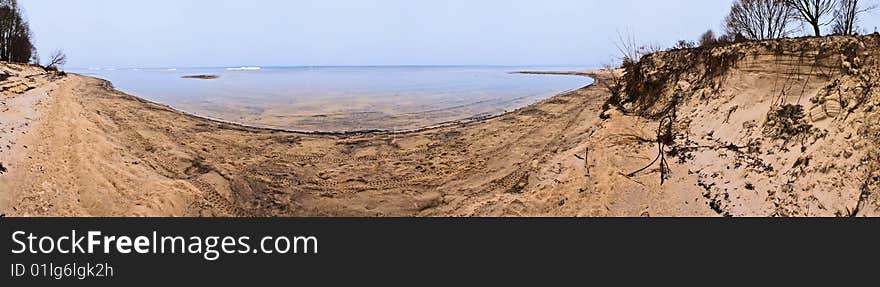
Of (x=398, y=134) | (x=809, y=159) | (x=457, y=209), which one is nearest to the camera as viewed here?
(x=809, y=159)

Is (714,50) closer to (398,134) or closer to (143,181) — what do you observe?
(398,134)

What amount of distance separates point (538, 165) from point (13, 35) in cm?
5267

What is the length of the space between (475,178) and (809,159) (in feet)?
14.6

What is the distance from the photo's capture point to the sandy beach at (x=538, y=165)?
5234mm

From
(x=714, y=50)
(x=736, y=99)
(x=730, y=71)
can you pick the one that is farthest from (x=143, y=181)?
(x=714, y=50)

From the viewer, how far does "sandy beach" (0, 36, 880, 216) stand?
5.23 meters

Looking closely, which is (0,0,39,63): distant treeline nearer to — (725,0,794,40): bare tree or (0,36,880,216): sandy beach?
(0,36,880,216): sandy beach

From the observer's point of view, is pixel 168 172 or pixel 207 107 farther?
pixel 207 107

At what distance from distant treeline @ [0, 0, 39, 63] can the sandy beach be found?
40.1 meters

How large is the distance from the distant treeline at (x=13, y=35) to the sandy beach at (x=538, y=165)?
4010 cm

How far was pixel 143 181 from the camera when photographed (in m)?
6.45

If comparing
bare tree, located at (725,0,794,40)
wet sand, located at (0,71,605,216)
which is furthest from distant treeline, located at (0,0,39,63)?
bare tree, located at (725,0,794,40)

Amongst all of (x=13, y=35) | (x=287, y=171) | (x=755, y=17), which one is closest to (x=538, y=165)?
(x=287, y=171)
